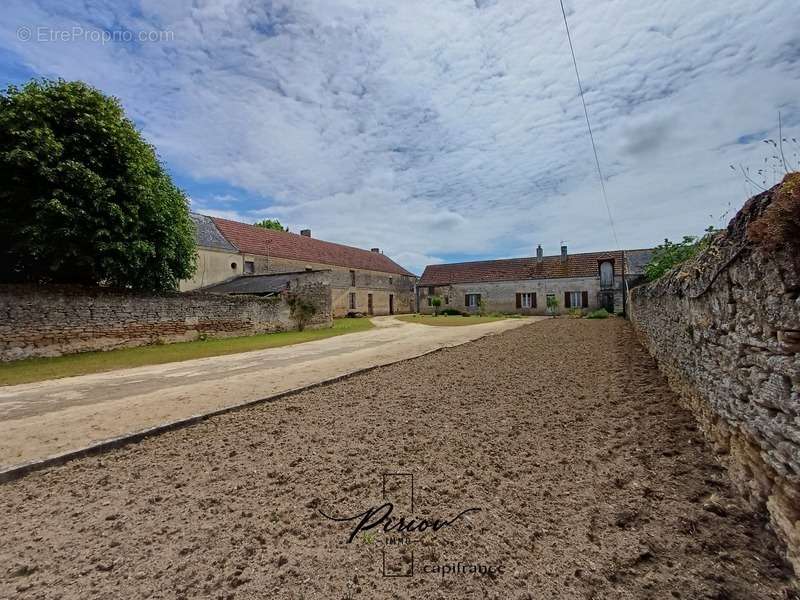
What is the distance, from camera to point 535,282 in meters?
36.2

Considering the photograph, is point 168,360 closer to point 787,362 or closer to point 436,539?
point 436,539

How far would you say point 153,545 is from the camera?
8.31 ft

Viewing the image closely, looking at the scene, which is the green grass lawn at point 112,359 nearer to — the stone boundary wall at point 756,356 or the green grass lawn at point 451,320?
the stone boundary wall at point 756,356

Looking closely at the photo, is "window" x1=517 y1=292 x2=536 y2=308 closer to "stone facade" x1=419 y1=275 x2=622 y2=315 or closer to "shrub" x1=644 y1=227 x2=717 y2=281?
"stone facade" x1=419 y1=275 x2=622 y2=315

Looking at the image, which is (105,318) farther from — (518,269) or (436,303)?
(518,269)

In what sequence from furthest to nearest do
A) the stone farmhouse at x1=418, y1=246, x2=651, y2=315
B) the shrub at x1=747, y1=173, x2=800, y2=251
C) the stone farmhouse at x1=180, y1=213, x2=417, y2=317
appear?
1. the stone farmhouse at x1=418, y1=246, x2=651, y2=315
2. the stone farmhouse at x1=180, y1=213, x2=417, y2=317
3. the shrub at x1=747, y1=173, x2=800, y2=251

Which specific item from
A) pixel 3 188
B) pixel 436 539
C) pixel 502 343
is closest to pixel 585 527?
pixel 436 539

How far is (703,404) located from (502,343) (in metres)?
8.59

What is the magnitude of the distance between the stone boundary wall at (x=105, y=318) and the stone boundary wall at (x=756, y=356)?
15.2m

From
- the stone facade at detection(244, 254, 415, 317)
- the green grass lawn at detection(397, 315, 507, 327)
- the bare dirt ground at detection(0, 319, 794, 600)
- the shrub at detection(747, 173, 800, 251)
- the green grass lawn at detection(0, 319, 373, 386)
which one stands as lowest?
the bare dirt ground at detection(0, 319, 794, 600)

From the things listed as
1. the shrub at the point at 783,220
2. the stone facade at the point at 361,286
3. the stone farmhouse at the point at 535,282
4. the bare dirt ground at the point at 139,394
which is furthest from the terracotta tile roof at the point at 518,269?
the shrub at the point at 783,220

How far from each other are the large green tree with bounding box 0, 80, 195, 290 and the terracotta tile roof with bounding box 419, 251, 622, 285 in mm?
30641

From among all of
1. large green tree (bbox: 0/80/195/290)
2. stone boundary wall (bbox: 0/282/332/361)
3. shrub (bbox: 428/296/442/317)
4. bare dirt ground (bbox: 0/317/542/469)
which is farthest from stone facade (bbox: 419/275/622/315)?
large green tree (bbox: 0/80/195/290)

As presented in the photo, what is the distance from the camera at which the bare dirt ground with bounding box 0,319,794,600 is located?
215 centimetres
